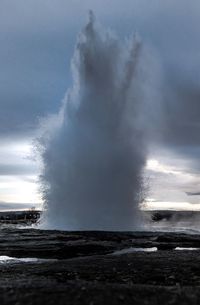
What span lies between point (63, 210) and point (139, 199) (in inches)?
368

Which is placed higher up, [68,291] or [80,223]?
[80,223]

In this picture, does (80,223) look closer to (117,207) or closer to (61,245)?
(117,207)

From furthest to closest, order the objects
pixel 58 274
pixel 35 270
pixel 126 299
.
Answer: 1. pixel 35 270
2. pixel 58 274
3. pixel 126 299

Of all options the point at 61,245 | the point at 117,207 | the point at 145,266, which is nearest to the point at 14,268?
the point at 145,266

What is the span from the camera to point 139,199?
6238 cm

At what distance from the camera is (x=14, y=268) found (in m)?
21.7

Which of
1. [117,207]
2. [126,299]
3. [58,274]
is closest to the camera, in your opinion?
[126,299]

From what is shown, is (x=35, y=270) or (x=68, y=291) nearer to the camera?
(x=68, y=291)

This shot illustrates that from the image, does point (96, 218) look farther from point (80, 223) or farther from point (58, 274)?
point (58, 274)

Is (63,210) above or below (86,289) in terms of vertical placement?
above

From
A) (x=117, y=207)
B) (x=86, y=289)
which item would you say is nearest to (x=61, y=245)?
(x=86, y=289)

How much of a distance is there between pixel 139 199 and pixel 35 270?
42446 mm

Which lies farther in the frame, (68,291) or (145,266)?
(145,266)

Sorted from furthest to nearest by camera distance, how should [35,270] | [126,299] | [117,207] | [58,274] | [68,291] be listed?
1. [117,207]
2. [35,270]
3. [58,274]
4. [68,291]
5. [126,299]
